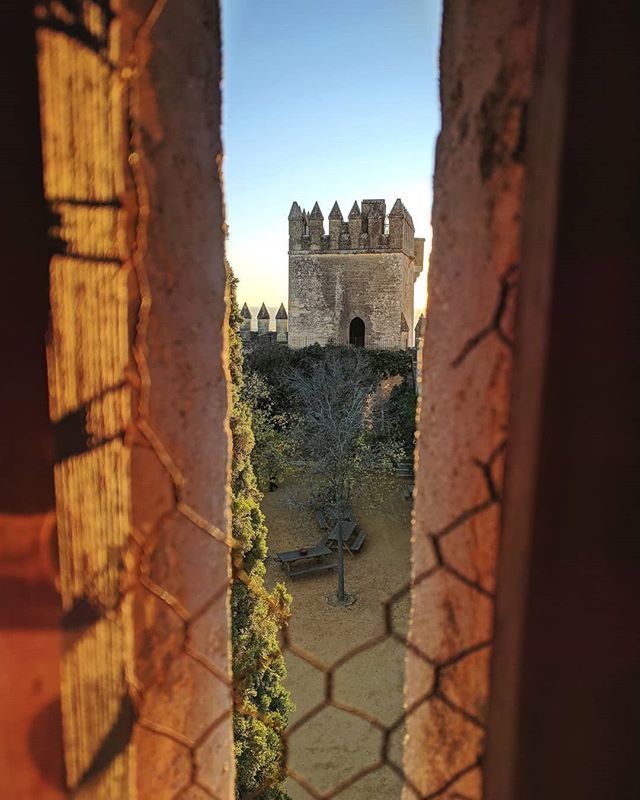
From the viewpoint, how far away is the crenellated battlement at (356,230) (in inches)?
555

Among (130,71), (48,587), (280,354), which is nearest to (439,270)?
(130,71)

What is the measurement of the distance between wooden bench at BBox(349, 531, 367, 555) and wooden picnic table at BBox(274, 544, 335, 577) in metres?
0.39

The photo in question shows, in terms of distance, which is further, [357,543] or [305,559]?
[357,543]

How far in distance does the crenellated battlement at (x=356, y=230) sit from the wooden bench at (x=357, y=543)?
8.11 metres

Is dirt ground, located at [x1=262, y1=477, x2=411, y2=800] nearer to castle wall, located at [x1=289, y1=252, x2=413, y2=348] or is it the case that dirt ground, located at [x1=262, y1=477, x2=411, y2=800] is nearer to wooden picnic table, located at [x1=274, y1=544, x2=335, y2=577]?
wooden picnic table, located at [x1=274, y1=544, x2=335, y2=577]

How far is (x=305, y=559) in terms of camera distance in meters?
7.15

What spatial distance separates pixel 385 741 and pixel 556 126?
430 mm

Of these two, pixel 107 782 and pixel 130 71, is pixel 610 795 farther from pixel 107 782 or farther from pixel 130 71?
pixel 130 71

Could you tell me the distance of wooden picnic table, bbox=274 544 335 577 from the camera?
7027mm

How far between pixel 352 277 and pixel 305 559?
8898 mm

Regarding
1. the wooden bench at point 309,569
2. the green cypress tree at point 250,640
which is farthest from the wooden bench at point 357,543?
the green cypress tree at point 250,640

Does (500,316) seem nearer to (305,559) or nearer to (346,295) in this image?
(305,559)

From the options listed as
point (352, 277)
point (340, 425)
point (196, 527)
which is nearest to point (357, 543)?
point (340, 425)

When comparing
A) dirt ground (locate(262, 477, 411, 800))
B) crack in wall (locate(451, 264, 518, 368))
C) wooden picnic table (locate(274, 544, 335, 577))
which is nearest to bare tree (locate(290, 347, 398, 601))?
dirt ground (locate(262, 477, 411, 800))
